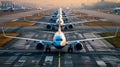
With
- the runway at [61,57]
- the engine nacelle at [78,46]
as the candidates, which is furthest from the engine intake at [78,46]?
the runway at [61,57]

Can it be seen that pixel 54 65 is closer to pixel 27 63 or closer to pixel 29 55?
pixel 27 63

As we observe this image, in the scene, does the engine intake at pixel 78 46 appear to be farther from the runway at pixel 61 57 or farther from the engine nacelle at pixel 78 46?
the runway at pixel 61 57

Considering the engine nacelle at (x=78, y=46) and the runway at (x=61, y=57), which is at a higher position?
the engine nacelle at (x=78, y=46)

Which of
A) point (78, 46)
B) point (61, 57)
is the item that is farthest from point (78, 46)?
point (61, 57)

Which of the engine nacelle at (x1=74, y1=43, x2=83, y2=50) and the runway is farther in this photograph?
the engine nacelle at (x1=74, y1=43, x2=83, y2=50)

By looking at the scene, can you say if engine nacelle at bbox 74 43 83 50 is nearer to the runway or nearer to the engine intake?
the engine intake

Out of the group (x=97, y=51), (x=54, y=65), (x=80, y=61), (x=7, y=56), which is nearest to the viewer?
(x=54, y=65)

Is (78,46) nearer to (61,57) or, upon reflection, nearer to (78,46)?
(78,46)

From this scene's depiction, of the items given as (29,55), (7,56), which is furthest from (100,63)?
(7,56)

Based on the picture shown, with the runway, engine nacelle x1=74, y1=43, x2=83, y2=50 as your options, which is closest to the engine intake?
engine nacelle x1=74, y1=43, x2=83, y2=50

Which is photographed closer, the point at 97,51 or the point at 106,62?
the point at 106,62

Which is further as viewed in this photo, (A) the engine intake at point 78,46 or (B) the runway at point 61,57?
(A) the engine intake at point 78,46
